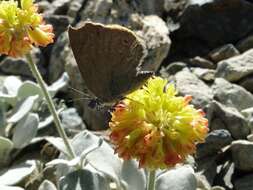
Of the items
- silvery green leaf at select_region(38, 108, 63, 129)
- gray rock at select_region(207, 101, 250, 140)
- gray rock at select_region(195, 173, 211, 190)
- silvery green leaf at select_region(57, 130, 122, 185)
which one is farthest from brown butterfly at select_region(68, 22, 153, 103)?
silvery green leaf at select_region(38, 108, 63, 129)

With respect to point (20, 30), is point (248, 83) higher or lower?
lower

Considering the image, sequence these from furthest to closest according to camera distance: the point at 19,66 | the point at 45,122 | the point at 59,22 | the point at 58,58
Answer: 1. the point at 59,22
2. the point at 19,66
3. the point at 58,58
4. the point at 45,122

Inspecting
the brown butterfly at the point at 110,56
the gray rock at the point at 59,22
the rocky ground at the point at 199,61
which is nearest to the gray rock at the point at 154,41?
the rocky ground at the point at 199,61

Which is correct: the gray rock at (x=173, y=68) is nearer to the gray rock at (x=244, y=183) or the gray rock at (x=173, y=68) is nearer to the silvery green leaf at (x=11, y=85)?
the silvery green leaf at (x=11, y=85)

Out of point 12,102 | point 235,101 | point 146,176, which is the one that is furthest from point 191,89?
point 12,102

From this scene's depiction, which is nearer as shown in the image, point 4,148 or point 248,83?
point 4,148

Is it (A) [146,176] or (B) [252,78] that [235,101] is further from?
(A) [146,176]

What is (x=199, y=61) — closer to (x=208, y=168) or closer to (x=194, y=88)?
(x=194, y=88)

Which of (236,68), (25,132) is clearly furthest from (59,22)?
(236,68)
